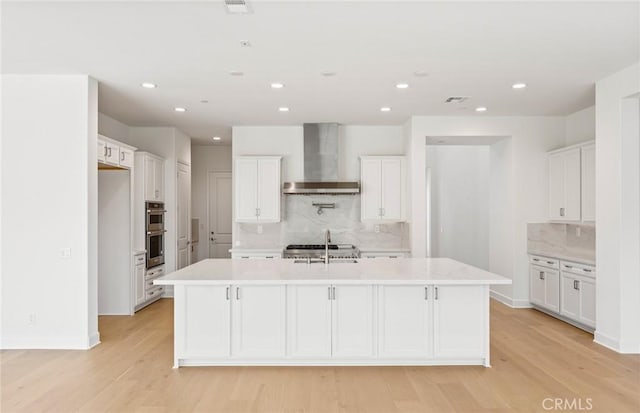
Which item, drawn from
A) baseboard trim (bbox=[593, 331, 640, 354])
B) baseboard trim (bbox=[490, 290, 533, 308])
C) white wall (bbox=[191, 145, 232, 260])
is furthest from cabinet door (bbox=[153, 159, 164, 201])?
baseboard trim (bbox=[593, 331, 640, 354])

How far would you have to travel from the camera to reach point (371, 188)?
6.82 meters

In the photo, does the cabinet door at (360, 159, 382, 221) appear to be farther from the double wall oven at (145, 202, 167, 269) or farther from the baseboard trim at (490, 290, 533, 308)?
the double wall oven at (145, 202, 167, 269)

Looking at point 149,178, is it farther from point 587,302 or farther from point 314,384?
point 587,302

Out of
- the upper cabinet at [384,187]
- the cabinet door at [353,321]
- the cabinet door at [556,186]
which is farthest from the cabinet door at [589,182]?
the cabinet door at [353,321]

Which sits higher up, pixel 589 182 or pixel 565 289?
pixel 589 182

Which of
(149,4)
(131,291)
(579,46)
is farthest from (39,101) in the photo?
(579,46)

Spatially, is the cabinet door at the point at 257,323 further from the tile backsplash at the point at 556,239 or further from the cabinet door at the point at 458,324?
the tile backsplash at the point at 556,239

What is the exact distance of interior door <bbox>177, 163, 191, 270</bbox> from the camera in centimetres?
740

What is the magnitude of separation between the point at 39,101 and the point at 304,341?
369cm

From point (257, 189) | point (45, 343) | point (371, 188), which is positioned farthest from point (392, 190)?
point (45, 343)

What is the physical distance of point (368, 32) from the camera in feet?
11.1

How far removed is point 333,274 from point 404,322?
2.55 feet

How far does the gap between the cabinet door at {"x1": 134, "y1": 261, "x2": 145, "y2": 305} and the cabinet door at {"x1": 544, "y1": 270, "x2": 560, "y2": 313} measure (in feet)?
18.8

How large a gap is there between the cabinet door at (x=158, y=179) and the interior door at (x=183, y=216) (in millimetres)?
400
